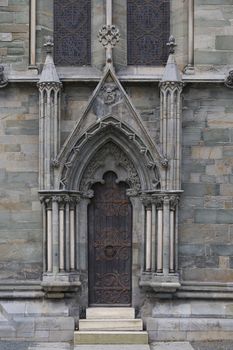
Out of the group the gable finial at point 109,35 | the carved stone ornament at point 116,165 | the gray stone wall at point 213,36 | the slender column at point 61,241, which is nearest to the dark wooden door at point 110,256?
the carved stone ornament at point 116,165

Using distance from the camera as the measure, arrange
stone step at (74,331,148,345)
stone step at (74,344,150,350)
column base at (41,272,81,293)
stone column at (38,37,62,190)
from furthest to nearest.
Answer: stone column at (38,37,62,190) → column base at (41,272,81,293) → stone step at (74,331,148,345) → stone step at (74,344,150,350)

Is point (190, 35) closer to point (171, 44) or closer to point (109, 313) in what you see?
point (171, 44)

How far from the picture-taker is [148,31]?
41.9 feet

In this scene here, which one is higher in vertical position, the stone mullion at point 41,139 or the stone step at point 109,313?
the stone mullion at point 41,139

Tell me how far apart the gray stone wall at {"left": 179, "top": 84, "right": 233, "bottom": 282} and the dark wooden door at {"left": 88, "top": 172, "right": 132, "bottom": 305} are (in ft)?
3.42

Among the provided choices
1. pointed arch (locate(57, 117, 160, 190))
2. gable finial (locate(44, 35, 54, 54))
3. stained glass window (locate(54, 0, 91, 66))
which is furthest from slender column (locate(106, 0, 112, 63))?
pointed arch (locate(57, 117, 160, 190))

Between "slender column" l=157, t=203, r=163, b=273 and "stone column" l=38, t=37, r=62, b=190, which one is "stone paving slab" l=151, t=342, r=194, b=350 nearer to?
"slender column" l=157, t=203, r=163, b=273

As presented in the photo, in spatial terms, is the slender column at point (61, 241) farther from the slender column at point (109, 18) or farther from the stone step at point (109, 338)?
the slender column at point (109, 18)

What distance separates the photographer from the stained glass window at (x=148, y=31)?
1273cm

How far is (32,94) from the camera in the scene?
40.5 ft

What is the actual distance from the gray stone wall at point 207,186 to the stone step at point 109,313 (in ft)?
3.94

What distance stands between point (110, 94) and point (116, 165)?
132cm

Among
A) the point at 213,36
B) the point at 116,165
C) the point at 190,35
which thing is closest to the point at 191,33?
the point at 190,35

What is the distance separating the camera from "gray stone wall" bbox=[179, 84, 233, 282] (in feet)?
40.2
